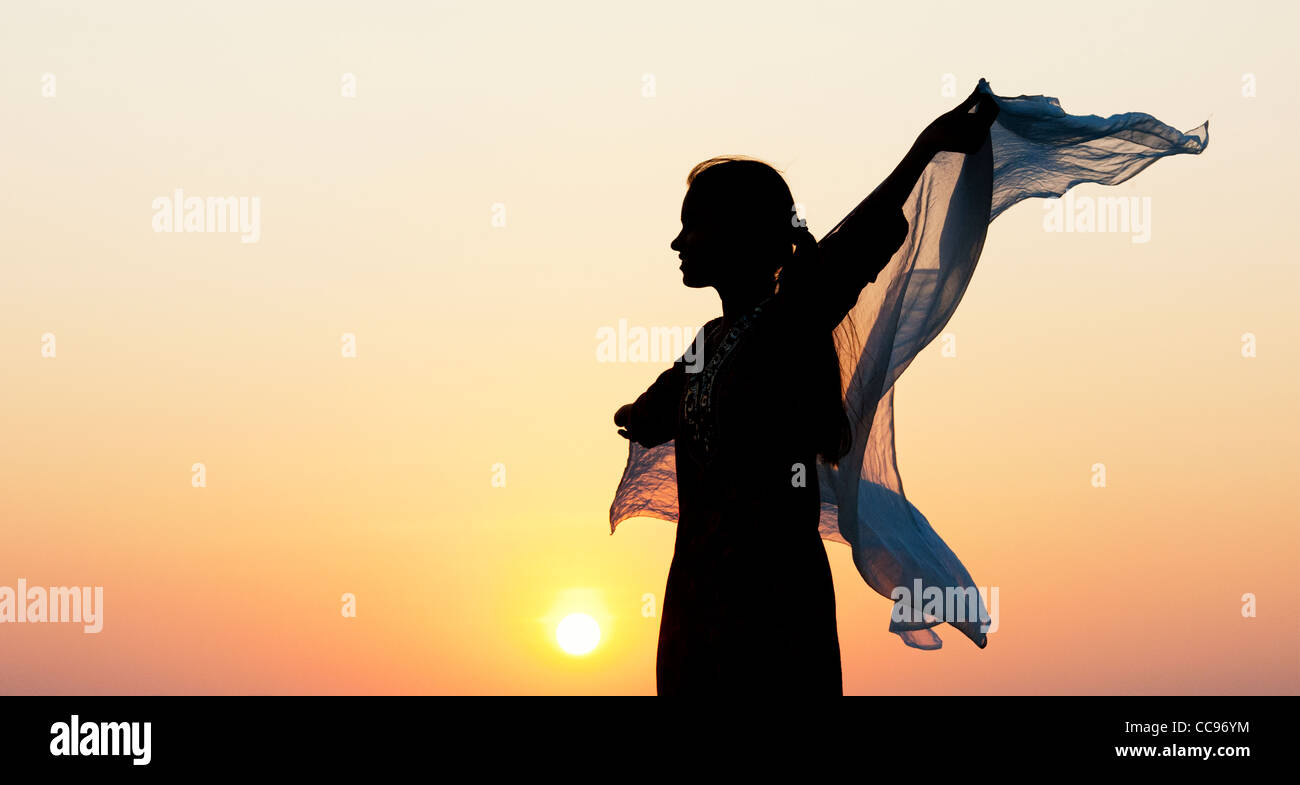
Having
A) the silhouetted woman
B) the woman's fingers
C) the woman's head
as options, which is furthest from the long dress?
the woman's fingers

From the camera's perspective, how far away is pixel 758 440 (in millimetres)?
2766

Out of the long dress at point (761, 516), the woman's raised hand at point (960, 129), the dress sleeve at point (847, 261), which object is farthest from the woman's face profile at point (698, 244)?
the woman's raised hand at point (960, 129)

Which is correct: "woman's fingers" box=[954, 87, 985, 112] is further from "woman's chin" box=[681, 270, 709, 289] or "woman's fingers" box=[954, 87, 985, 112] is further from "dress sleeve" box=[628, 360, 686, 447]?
"dress sleeve" box=[628, 360, 686, 447]

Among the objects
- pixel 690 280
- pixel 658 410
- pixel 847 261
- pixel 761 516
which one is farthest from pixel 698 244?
pixel 761 516

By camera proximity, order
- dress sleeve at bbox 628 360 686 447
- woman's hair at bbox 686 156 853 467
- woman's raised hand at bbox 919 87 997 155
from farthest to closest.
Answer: dress sleeve at bbox 628 360 686 447 → woman's hair at bbox 686 156 853 467 → woman's raised hand at bbox 919 87 997 155

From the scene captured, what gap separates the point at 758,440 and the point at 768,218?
558 mm

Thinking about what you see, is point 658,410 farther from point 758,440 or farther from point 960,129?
point 960,129

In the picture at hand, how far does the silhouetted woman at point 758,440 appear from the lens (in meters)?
2.65

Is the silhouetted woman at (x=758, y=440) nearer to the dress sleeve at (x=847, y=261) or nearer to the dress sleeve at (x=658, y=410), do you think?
the dress sleeve at (x=847, y=261)

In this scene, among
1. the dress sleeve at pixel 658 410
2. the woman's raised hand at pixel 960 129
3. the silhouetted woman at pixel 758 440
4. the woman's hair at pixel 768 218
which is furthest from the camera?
the dress sleeve at pixel 658 410

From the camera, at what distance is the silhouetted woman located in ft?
8.71

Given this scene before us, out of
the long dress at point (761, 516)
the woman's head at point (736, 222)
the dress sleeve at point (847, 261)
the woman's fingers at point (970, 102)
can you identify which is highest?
the woman's fingers at point (970, 102)

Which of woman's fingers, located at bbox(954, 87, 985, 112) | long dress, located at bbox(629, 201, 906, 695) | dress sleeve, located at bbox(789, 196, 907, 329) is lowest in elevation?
long dress, located at bbox(629, 201, 906, 695)
